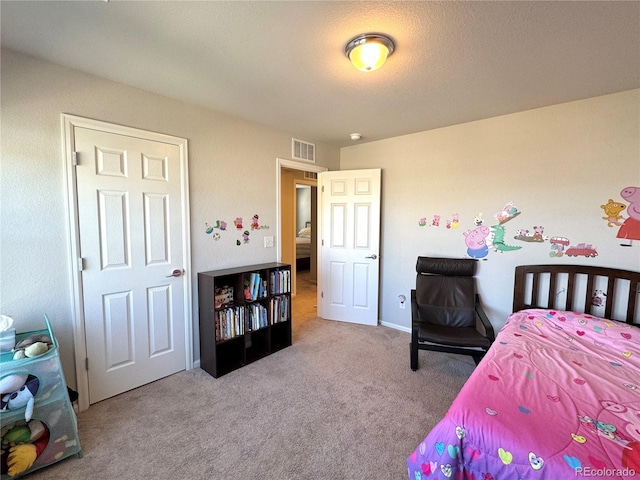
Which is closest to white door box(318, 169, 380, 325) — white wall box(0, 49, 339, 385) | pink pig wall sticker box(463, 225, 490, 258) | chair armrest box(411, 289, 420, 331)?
chair armrest box(411, 289, 420, 331)

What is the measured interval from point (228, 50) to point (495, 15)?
4.73ft

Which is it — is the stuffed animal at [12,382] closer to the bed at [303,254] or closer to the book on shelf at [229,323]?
the book on shelf at [229,323]

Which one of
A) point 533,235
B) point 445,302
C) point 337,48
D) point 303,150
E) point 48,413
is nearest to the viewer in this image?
point 48,413

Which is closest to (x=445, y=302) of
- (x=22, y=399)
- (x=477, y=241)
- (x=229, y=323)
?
(x=477, y=241)

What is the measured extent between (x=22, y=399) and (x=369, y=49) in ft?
8.65

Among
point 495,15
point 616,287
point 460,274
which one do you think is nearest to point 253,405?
point 460,274

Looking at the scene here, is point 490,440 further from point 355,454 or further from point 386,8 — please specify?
point 386,8

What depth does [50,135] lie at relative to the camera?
1854 mm

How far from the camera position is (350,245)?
3.69 metres

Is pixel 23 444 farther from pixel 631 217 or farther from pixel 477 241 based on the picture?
pixel 631 217

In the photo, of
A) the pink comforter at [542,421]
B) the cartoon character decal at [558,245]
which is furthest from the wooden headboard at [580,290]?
the pink comforter at [542,421]

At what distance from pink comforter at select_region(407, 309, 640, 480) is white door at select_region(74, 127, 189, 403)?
6.94ft

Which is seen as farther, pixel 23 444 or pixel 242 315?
pixel 242 315

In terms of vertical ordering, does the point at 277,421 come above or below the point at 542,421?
below
